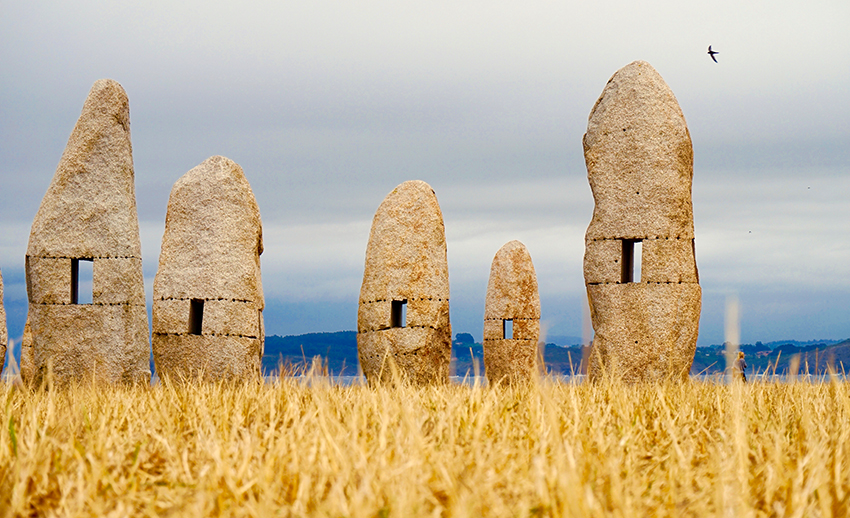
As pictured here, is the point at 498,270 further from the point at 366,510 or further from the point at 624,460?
the point at 366,510

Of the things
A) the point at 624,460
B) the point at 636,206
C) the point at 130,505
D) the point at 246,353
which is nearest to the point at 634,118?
the point at 636,206

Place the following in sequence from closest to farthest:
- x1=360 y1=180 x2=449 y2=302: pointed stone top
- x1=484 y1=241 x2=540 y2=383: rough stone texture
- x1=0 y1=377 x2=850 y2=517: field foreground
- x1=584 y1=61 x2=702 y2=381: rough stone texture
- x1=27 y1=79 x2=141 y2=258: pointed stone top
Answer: x1=0 y1=377 x2=850 y2=517: field foreground
x1=584 y1=61 x2=702 y2=381: rough stone texture
x1=27 y1=79 x2=141 y2=258: pointed stone top
x1=360 y1=180 x2=449 y2=302: pointed stone top
x1=484 y1=241 x2=540 y2=383: rough stone texture

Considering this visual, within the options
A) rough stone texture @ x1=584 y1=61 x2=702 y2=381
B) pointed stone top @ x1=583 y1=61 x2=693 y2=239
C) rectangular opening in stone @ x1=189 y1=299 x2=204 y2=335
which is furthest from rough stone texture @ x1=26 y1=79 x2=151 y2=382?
pointed stone top @ x1=583 y1=61 x2=693 y2=239

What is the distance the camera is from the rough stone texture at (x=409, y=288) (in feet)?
29.9

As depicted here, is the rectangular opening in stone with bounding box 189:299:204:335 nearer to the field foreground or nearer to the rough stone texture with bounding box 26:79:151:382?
the rough stone texture with bounding box 26:79:151:382

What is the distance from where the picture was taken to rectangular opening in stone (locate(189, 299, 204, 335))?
9.06m

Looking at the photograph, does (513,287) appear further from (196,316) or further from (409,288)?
(196,316)

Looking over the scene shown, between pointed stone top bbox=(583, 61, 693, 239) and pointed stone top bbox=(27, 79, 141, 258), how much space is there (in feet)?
17.7

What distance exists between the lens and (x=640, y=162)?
856 cm

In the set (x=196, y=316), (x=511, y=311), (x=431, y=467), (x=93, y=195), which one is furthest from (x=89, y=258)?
(x=431, y=467)

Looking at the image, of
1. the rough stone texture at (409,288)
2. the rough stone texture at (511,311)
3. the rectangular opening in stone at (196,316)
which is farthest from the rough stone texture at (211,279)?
the rough stone texture at (511,311)

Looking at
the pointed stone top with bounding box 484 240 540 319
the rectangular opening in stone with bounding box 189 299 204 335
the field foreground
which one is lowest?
the field foreground

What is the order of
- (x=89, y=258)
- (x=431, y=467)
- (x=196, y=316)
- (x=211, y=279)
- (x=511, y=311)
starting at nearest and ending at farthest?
(x=431, y=467) < (x=211, y=279) < (x=89, y=258) < (x=196, y=316) < (x=511, y=311)

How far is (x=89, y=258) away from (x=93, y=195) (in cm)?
73
